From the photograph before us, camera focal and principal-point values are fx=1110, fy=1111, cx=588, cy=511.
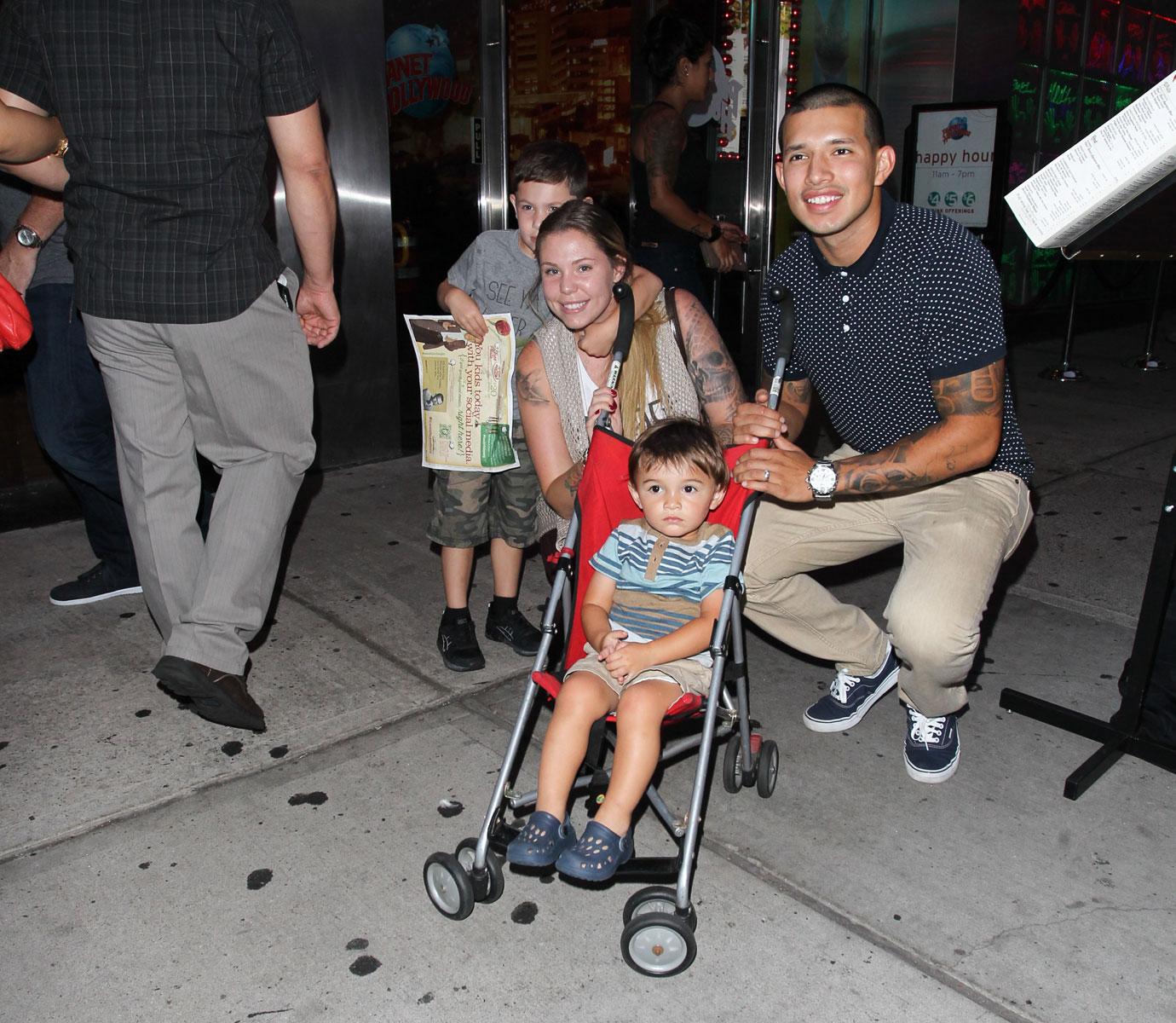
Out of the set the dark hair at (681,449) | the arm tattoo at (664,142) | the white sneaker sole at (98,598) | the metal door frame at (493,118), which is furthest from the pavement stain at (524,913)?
the metal door frame at (493,118)

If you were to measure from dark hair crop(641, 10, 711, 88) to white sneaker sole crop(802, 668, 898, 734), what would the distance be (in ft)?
10.8

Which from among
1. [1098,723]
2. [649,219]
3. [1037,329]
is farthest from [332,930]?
[1037,329]

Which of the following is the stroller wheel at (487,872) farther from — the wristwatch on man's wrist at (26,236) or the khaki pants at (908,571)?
the wristwatch on man's wrist at (26,236)

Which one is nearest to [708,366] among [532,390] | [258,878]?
[532,390]

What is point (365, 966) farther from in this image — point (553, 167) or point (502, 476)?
point (553, 167)

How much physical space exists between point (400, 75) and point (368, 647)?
341 cm

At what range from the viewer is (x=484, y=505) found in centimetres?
362

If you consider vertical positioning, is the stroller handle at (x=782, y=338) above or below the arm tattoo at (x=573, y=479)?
above

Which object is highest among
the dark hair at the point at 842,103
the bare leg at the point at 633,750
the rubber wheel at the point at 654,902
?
the dark hair at the point at 842,103

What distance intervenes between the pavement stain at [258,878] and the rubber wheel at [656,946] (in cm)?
87

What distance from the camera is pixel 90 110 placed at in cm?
283

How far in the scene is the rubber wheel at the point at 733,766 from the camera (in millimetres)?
2877

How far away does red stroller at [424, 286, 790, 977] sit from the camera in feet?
7.42

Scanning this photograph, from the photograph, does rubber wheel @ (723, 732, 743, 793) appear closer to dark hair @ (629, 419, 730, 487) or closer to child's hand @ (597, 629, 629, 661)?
child's hand @ (597, 629, 629, 661)
